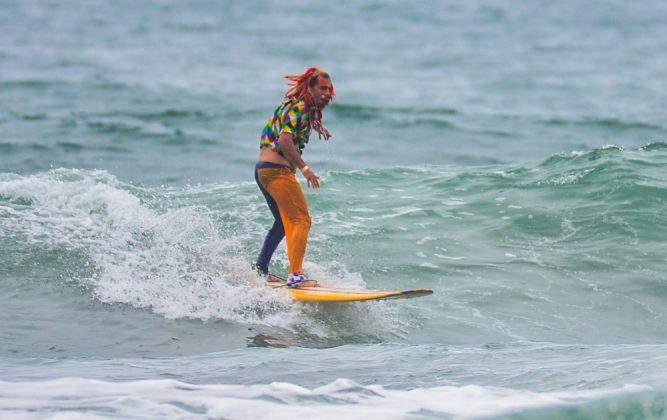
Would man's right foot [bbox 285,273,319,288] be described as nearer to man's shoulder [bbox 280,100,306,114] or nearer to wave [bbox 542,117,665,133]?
man's shoulder [bbox 280,100,306,114]

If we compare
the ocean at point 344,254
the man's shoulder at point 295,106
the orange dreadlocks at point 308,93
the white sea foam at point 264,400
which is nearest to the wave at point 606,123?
the ocean at point 344,254

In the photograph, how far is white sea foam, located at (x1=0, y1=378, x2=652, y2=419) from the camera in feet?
18.3

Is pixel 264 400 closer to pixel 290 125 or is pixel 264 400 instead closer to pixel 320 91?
pixel 290 125

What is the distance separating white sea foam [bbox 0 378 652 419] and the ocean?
2 centimetres

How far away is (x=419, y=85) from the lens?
26.8 m

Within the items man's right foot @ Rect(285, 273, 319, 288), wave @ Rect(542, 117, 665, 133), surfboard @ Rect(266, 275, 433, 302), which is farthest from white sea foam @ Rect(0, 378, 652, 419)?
wave @ Rect(542, 117, 665, 133)

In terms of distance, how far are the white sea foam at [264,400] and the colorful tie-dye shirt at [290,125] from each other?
2.89 metres

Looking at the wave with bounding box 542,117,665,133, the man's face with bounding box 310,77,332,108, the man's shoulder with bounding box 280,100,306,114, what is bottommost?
the wave with bounding box 542,117,665,133

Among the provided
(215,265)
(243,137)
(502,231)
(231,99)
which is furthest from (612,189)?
(231,99)

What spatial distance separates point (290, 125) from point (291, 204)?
0.71 metres

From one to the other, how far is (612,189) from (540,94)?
44.9ft

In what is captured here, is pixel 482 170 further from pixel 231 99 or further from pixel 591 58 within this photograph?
pixel 591 58

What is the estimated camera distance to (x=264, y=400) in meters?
5.84

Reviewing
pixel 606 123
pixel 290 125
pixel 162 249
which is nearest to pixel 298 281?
pixel 290 125
